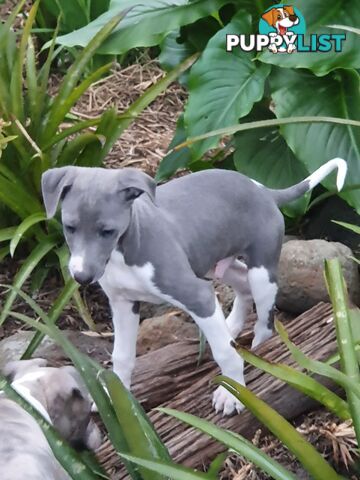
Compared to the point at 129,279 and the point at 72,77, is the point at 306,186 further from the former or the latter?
the point at 72,77

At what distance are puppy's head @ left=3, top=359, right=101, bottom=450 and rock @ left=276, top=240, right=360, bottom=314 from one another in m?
1.07

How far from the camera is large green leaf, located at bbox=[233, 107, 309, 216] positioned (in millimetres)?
3193

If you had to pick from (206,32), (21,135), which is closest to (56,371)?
(21,135)

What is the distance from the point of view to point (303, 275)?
9.49 feet

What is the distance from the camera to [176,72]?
3113 millimetres

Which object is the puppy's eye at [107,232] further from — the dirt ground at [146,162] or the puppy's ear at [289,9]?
the puppy's ear at [289,9]

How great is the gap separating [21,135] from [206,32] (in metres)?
0.87

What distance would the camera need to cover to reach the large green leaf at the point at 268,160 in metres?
3.19

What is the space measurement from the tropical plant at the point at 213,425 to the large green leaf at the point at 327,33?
1156 mm

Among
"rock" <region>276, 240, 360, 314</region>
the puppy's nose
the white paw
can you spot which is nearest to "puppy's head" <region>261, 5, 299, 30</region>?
"rock" <region>276, 240, 360, 314</region>

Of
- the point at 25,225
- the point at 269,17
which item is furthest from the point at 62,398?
the point at 269,17

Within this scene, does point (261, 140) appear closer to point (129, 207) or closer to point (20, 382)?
point (129, 207)

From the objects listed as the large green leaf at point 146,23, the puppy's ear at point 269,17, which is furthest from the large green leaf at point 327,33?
the large green leaf at point 146,23

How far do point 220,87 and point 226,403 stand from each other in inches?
48.2
